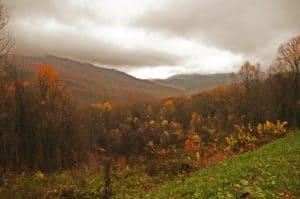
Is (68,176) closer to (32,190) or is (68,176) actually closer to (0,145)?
(32,190)

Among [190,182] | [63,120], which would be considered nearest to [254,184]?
[190,182]

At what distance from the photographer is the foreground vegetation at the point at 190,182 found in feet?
36.5

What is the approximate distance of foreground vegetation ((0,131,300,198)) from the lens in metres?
11.1

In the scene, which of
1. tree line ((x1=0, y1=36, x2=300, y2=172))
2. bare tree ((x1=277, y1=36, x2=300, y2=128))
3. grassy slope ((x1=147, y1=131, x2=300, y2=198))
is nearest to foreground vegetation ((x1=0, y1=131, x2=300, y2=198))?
grassy slope ((x1=147, y1=131, x2=300, y2=198))

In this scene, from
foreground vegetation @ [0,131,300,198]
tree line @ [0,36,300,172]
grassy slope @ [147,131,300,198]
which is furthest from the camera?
tree line @ [0,36,300,172]

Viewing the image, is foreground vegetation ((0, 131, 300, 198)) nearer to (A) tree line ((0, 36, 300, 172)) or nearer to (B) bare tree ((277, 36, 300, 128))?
(A) tree line ((0, 36, 300, 172))

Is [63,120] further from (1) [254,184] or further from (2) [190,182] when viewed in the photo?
(1) [254,184]

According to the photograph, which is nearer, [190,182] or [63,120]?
[190,182]

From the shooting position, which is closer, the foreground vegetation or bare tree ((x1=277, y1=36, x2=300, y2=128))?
the foreground vegetation

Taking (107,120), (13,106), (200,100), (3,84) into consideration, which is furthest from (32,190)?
(200,100)

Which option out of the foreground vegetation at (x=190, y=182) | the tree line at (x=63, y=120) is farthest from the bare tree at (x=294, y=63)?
the foreground vegetation at (x=190, y=182)

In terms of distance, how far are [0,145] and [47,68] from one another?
1630 centimetres

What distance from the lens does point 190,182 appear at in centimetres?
1414

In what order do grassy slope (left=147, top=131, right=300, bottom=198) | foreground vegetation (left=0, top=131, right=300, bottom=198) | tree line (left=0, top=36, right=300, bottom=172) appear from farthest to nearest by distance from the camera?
tree line (left=0, top=36, right=300, bottom=172) < foreground vegetation (left=0, top=131, right=300, bottom=198) < grassy slope (left=147, top=131, right=300, bottom=198)
